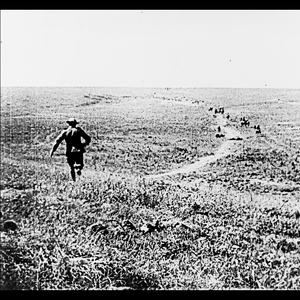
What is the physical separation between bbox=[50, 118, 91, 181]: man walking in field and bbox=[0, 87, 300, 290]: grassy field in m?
0.05

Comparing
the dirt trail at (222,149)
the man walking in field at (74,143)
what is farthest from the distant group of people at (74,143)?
the dirt trail at (222,149)

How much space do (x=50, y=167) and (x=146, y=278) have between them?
4.11ft

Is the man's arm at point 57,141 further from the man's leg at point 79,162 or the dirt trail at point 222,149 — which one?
the dirt trail at point 222,149

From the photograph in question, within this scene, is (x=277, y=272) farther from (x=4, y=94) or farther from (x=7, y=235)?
(x=4, y=94)

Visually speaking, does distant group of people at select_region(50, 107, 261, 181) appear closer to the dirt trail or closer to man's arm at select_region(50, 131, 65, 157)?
man's arm at select_region(50, 131, 65, 157)

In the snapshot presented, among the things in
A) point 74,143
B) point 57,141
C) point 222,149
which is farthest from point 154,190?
point 57,141

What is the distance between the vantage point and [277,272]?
3.89m

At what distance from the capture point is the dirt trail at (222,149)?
4.22 m

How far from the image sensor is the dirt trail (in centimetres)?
422

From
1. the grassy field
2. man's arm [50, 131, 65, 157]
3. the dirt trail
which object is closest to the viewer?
the grassy field

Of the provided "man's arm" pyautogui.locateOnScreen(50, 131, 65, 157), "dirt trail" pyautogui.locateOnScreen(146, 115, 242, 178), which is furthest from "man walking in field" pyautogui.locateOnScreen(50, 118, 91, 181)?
"dirt trail" pyautogui.locateOnScreen(146, 115, 242, 178)

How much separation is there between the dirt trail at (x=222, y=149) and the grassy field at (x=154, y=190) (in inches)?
0.8

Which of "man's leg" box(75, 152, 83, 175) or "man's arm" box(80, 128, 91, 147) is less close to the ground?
"man's arm" box(80, 128, 91, 147)
